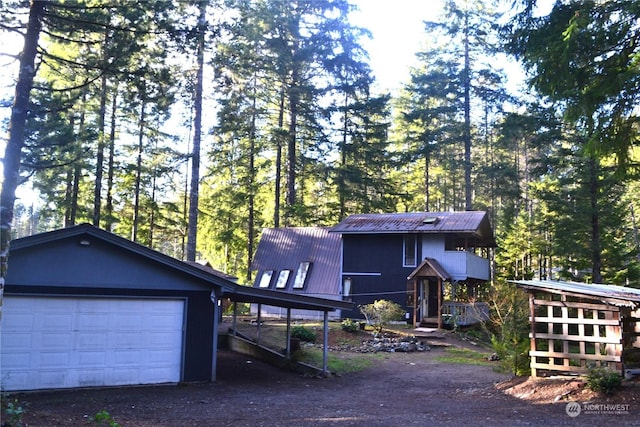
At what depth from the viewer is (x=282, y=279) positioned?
26.9 meters

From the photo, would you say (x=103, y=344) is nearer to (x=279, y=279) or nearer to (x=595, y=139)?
(x=595, y=139)

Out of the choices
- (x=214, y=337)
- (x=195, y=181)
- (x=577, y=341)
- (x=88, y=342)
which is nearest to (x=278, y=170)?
(x=195, y=181)

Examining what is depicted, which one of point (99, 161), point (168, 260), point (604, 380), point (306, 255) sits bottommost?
point (604, 380)

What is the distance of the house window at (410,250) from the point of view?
25.0 metres

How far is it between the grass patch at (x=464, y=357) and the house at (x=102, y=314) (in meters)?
7.18

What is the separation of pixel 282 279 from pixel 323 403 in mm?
16898

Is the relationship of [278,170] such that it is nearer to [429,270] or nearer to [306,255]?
[306,255]

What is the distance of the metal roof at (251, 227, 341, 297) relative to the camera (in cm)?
2631

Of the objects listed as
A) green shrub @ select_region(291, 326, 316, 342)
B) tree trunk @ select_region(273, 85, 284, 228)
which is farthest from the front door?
tree trunk @ select_region(273, 85, 284, 228)

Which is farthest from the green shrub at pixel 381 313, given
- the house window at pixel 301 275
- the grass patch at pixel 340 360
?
the house window at pixel 301 275

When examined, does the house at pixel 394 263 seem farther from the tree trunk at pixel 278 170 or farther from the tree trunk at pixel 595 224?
the tree trunk at pixel 595 224

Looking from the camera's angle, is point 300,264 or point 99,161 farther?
point 300,264

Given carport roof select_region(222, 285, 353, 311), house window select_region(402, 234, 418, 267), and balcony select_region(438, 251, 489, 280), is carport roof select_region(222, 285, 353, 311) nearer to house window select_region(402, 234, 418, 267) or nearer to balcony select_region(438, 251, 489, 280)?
balcony select_region(438, 251, 489, 280)

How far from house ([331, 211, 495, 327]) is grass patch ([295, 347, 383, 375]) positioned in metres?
6.83
